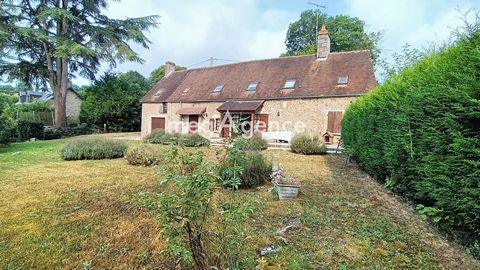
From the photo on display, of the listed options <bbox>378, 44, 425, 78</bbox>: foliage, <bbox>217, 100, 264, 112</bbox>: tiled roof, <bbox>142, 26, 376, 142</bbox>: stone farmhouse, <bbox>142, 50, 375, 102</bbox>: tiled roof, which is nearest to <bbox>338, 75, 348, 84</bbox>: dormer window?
<bbox>142, 26, 376, 142</bbox>: stone farmhouse

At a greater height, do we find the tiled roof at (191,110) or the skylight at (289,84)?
the skylight at (289,84)

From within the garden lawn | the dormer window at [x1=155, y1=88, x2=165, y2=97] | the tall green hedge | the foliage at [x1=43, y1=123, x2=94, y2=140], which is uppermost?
the dormer window at [x1=155, y1=88, x2=165, y2=97]

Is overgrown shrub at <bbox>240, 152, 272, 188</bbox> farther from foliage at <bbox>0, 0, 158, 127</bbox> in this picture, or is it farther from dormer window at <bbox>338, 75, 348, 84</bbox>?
foliage at <bbox>0, 0, 158, 127</bbox>

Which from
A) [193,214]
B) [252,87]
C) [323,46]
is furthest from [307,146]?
[193,214]

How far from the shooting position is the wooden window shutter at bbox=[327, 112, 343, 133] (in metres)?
16.6

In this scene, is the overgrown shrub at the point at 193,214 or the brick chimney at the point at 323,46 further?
the brick chimney at the point at 323,46

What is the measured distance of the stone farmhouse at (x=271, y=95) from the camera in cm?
1691

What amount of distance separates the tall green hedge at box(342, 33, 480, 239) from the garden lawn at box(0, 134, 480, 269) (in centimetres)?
41

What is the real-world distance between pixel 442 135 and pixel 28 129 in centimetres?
2220

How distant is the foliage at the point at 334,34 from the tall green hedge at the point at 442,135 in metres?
27.4

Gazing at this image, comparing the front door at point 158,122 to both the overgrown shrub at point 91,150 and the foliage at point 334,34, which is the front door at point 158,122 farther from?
the foliage at point 334,34

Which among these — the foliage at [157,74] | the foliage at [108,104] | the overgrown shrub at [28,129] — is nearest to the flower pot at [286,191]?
→ the overgrown shrub at [28,129]

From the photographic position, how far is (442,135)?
340cm

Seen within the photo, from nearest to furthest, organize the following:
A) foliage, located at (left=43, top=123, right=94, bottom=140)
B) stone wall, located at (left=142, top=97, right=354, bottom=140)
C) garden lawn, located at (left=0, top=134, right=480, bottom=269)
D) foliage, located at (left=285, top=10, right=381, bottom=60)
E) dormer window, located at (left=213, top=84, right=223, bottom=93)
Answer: garden lawn, located at (left=0, top=134, right=480, bottom=269) → stone wall, located at (left=142, top=97, right=354, bottom=140) → foliage, located at (left=43, top=123, right=94, bottom=140) → dormer window, located at (left=213, top=84, right=223, bottom=93) → foliage, located at (left=285, top=10, right=381, bottom=60)
